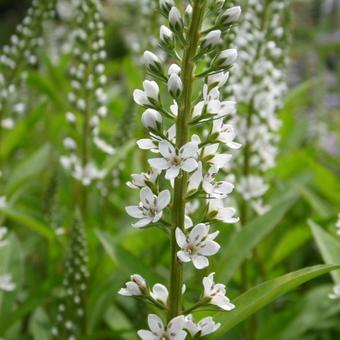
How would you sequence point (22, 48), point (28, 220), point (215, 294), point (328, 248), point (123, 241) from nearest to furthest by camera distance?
point (215, 294) → point (328, 248) → point (28, 220) → point (22, 48) → point (123, 241)

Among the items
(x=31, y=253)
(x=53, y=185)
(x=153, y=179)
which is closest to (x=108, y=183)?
(x=53, y=185)

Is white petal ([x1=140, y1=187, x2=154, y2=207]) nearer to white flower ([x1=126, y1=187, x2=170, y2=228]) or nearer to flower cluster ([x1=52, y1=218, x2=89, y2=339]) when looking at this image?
white flower ([x1=126, y1=187, x2=170, y2=228])

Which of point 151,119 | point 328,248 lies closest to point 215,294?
point 151,119

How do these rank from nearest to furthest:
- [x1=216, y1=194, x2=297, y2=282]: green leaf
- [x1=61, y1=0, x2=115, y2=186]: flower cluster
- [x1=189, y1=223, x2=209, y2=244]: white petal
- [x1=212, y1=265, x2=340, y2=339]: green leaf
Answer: [x1=189, y1=223, x2=209, y2=244]: white petal < [x1=212, y1=265, x2=340, y2=339]: green leaf < [x1=216, y1=194, x2=297, y2=282]: green leaf < [x1=61, y1=0, x2=115, y2=186]: flower cluster

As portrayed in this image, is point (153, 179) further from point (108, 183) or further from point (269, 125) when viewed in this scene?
point (108, 183)

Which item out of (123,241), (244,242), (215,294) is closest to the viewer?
(215,294)

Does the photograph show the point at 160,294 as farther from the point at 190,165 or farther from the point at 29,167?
the point at 29,167

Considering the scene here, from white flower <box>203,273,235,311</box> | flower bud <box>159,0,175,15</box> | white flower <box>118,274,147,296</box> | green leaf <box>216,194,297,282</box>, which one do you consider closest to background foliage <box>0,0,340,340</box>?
green leaf <box>216,194,297,282</box>
